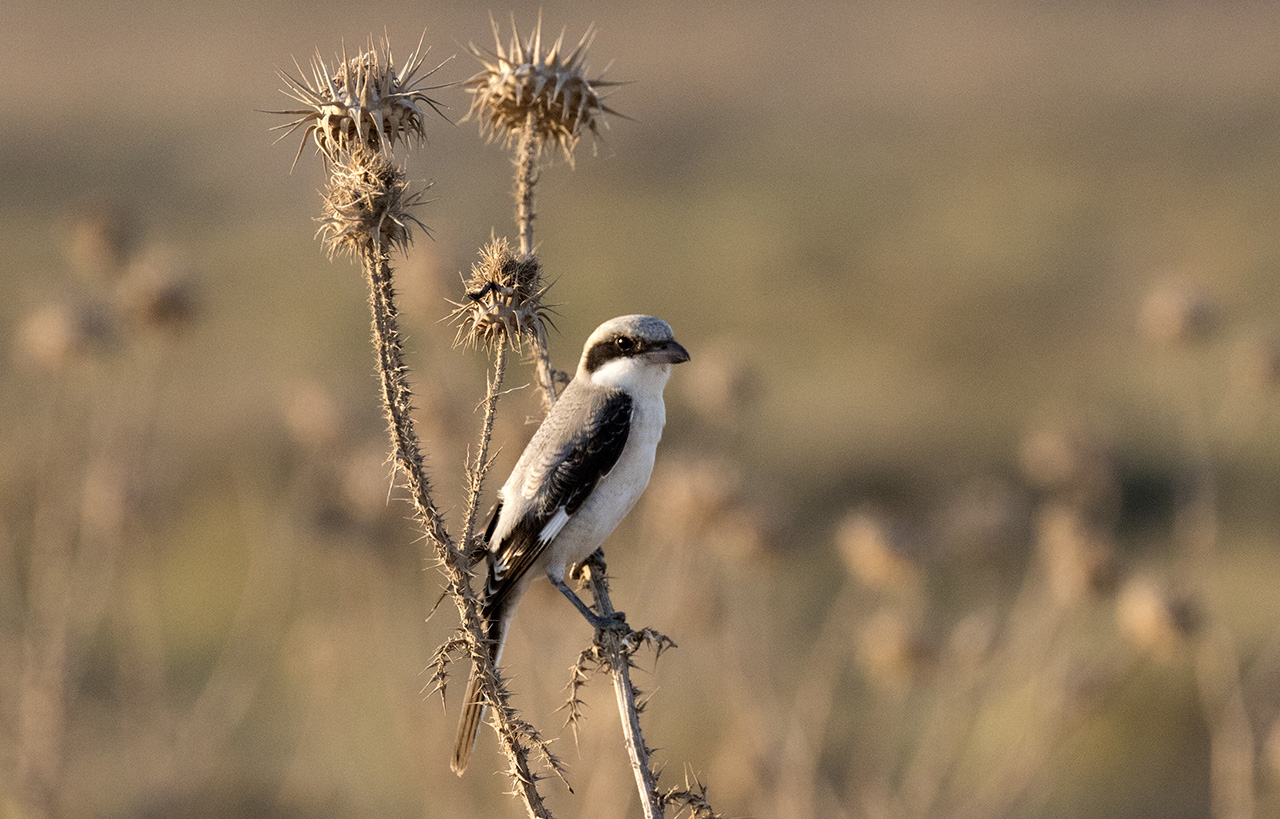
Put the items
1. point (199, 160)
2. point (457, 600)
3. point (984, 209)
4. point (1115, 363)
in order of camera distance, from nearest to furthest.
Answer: point (457, 600), point (1115, 363), point (984, 209), point (199, 160)

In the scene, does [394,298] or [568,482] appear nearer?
[394,298]

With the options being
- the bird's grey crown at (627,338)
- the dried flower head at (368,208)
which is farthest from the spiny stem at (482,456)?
the bird's grey crown at (627,338)

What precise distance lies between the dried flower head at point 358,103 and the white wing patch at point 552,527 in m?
1.84

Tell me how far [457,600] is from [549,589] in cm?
395

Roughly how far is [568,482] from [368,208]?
1.90 m

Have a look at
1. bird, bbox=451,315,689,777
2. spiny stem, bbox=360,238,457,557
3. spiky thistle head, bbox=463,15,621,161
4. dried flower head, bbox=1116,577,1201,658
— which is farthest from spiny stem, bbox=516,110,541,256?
dried flower head, bbox=1116,577,1201,658

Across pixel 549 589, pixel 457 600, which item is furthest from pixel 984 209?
pixel 457 600

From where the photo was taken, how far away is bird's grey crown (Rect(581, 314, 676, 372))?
509 centimetres

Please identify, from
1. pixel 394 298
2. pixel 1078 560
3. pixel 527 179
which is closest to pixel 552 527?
pixel 527 179

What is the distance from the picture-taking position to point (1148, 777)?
12867mm

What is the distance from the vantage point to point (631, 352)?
514 centimetres

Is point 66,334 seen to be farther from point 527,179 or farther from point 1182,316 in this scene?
point 1182,316

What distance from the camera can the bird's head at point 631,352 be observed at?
16.7ft

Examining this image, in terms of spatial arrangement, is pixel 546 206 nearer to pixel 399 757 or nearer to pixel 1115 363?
pixel 1115 363
